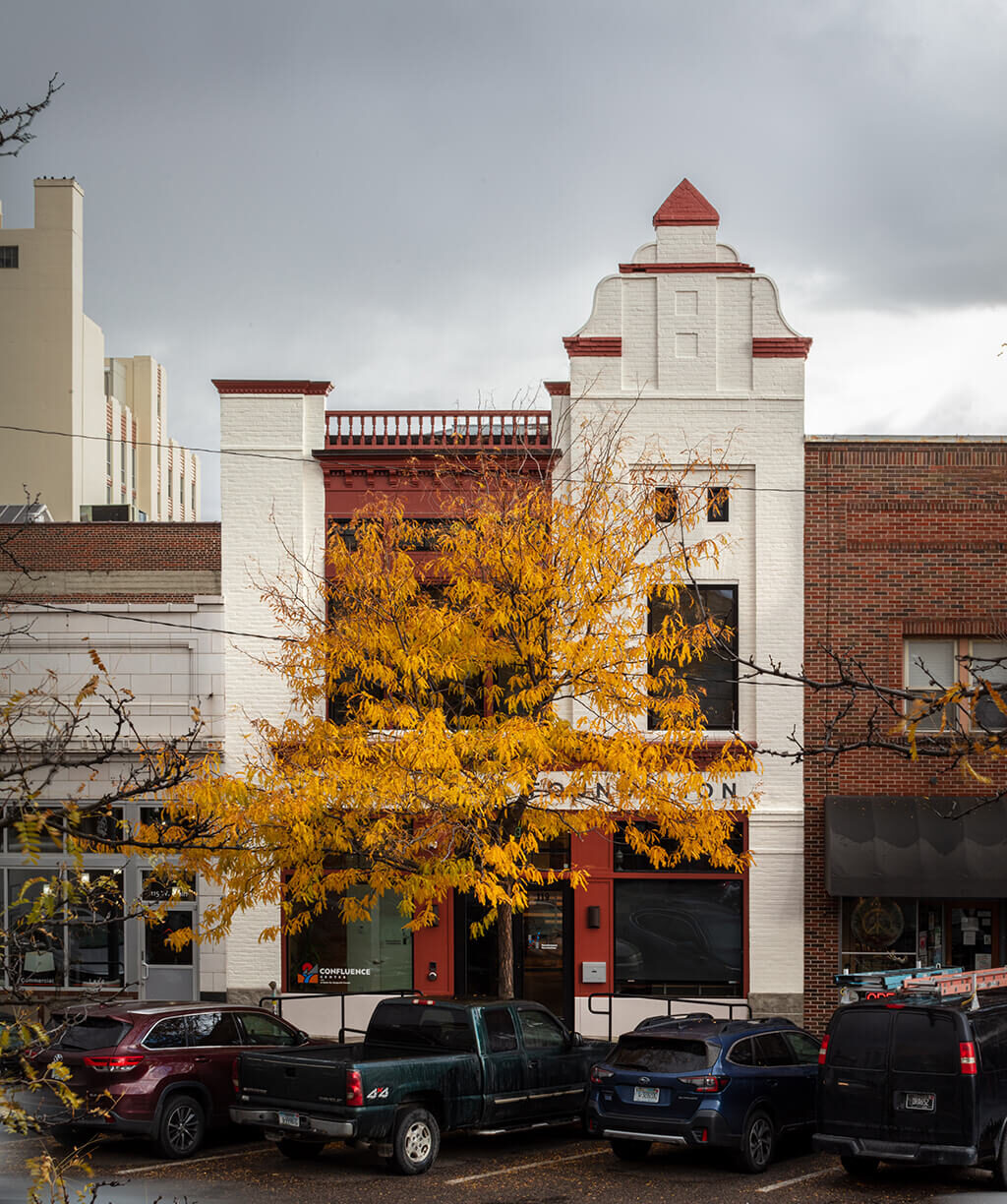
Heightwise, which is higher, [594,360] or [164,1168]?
[594,360]

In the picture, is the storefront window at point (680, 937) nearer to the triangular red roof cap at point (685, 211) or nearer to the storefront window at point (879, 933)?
the storefront window at point (879, 933)

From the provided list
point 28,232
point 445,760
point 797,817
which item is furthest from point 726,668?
point 28,232

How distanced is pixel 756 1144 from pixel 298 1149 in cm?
482

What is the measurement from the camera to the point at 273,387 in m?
23.9

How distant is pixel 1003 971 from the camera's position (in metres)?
15.2

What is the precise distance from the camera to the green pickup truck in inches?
540

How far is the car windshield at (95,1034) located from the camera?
14812 millimetres

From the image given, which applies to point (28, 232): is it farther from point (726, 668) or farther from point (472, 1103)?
point (472, 1103)

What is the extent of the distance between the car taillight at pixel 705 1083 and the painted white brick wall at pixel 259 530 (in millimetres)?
10728

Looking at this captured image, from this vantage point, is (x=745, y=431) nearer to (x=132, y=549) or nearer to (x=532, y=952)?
(x=532, y=952)

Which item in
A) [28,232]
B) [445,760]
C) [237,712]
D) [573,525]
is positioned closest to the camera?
[445,760]

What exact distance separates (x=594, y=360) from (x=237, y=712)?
8325mm

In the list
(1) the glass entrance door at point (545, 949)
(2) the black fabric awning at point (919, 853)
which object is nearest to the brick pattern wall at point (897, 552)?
(2) the black fabric awning at point (919, 853)

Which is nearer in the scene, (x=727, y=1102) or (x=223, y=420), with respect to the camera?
(x=727, y=1102)
